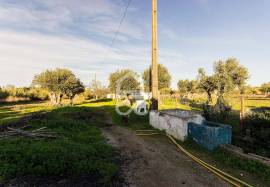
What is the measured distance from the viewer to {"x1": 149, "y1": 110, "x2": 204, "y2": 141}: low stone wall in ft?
30.8

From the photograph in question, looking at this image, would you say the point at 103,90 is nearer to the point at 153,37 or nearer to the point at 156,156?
the point at 153,37

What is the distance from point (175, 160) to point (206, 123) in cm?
403

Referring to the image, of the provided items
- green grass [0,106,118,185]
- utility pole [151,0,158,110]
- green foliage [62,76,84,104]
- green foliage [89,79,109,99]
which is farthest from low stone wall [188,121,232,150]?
green foliage [89,79,109,99]

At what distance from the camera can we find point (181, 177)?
5324mm

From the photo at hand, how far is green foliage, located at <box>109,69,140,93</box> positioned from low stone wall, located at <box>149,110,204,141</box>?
97.9ft

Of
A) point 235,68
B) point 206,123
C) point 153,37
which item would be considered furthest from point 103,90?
point 206,123

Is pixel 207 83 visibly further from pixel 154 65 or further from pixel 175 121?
pixel 175 121

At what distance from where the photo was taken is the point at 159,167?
6082 millimetres

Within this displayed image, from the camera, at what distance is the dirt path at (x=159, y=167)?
5.05m

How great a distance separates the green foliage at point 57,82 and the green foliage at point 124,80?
11100 mm

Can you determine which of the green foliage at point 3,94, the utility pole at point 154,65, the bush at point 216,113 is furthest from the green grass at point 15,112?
the green foliage at point 3,94

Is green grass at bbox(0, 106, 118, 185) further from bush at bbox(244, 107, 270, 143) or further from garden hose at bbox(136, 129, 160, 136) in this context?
bush at bbox(244, 107, 270, 143)

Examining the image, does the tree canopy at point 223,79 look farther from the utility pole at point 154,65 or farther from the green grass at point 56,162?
the green grass at point 56,162

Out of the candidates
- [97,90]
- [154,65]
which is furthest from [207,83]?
[97,90]
